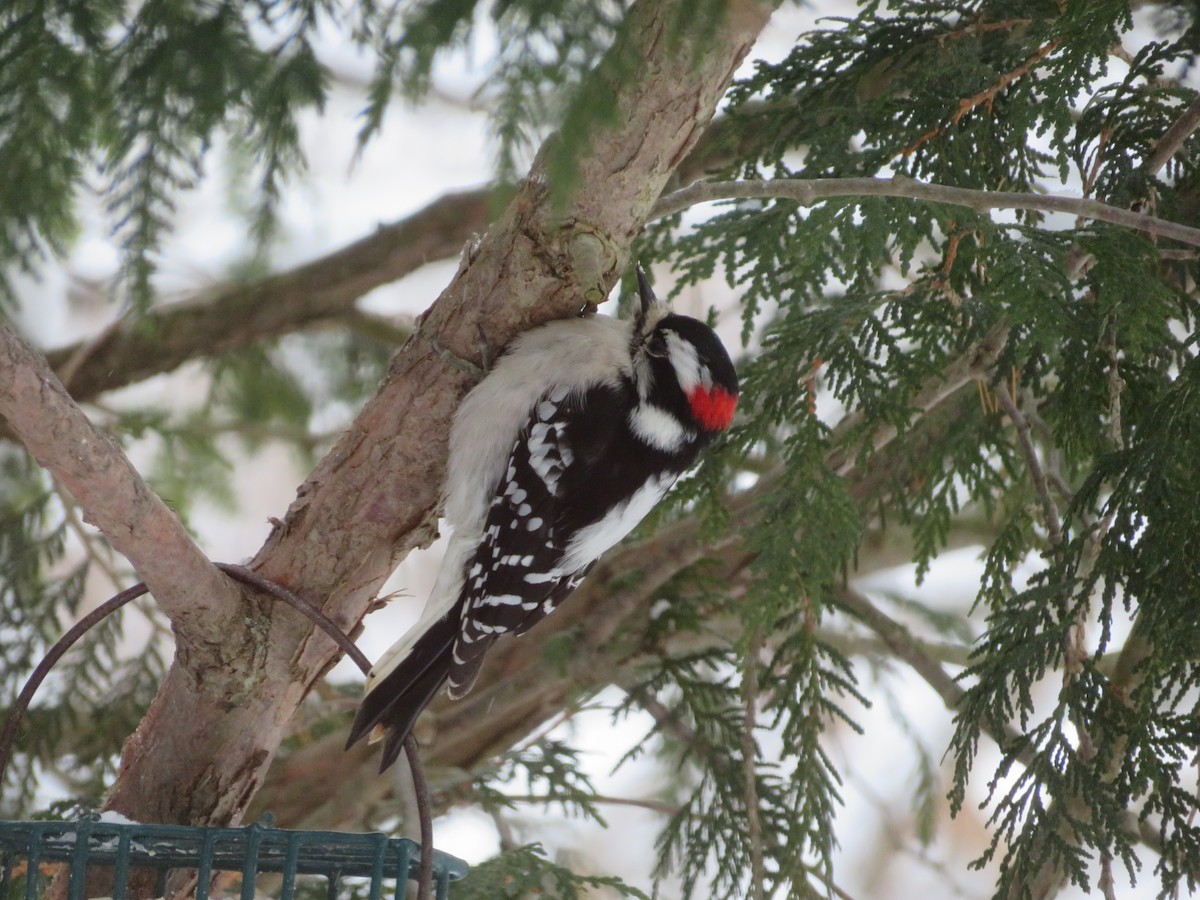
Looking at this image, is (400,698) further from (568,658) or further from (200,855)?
(568,658)

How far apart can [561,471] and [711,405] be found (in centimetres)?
41

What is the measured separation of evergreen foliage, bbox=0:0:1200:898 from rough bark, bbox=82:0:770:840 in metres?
0.38

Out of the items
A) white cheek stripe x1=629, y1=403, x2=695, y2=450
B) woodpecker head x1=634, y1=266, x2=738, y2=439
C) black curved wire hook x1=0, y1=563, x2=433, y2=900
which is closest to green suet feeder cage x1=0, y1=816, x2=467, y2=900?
black curved wire hook x1=0, y1=563, x2=433, y2=900

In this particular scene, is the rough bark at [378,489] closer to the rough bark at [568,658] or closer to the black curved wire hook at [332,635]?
the black curved wire hook at [332,635]

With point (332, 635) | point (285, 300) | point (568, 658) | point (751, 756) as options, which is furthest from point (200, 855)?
point (285, 300)

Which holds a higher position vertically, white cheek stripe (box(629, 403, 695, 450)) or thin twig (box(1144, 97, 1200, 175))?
thin twig (box(1144, 97, 1200, 175))

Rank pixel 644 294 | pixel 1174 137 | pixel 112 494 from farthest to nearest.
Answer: pixel 644 294, pixel 1174 137, pixel 112 494

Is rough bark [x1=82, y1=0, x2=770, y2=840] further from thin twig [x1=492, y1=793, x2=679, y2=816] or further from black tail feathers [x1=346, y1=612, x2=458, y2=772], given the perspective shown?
thin twig [x1=492, y1=793, x2=679, y2=816]

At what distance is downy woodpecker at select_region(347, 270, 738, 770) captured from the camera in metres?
2.86

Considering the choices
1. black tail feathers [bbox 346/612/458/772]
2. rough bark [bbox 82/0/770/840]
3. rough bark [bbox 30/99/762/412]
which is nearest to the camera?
rough bark [bbox 82/0/770/840]

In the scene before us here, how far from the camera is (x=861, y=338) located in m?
2.96

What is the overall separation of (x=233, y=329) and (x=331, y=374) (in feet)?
1.66

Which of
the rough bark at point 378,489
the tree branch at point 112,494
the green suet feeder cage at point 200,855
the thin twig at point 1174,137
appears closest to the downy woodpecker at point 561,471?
the rough bark at point 378,489

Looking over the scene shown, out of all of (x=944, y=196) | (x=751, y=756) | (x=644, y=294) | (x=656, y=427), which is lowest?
(x=751, y=756)
